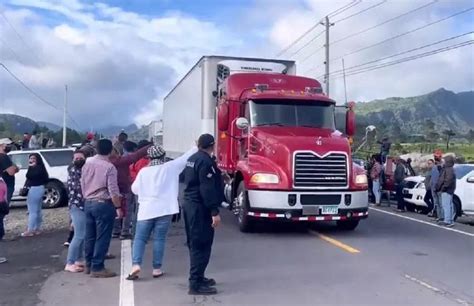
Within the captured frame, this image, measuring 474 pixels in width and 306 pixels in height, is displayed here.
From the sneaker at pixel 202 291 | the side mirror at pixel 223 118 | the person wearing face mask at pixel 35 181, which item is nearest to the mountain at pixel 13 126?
the person wearing face mask at pixel 35 181

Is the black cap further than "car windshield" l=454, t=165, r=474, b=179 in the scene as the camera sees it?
No

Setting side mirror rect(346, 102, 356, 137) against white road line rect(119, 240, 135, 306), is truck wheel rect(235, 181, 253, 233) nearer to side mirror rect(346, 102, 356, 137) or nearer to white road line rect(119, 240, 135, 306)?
white road line rect(119, 240, 135, 306)

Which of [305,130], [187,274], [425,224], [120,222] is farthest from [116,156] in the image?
[425,224]

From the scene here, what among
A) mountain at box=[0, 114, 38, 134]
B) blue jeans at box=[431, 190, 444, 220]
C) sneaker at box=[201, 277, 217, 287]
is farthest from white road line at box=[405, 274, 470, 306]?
mountain at box=[0, 114, 38, 134]

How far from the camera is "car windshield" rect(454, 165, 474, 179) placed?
55.8 feet

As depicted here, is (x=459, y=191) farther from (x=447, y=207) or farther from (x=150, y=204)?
(x=150, y=204)

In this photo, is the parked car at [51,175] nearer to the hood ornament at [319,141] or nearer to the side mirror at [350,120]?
the side mirror at [350,120]

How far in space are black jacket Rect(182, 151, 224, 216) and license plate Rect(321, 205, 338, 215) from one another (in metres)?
4.75

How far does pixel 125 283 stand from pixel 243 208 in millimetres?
4533

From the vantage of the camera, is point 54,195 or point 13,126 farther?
point 13,126

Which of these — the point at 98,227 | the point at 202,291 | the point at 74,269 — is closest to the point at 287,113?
the point at 98,227

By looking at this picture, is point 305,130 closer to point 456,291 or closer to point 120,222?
point 120,222

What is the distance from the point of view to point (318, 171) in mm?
11867

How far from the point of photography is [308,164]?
11820mm
